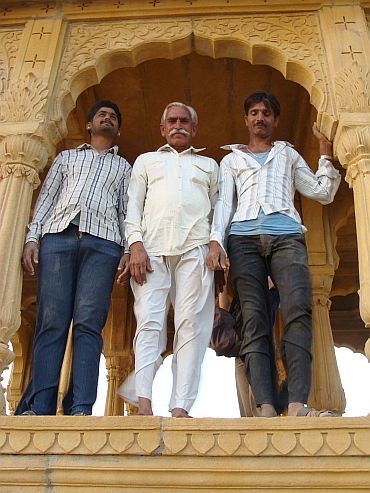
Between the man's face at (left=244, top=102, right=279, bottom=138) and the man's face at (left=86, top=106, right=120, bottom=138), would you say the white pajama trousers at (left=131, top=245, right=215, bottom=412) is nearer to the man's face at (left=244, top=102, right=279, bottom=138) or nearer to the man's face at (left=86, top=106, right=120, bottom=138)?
the man's face at (left=244, top=102, right=279, bottom=138)

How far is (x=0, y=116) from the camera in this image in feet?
14.4

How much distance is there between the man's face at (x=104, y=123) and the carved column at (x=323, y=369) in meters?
2.93

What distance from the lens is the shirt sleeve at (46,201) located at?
12.6ft

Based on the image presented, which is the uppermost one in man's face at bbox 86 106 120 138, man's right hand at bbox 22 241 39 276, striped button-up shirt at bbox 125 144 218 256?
man's face at bbox 86 106 120 138

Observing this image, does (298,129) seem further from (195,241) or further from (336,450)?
(336,450)

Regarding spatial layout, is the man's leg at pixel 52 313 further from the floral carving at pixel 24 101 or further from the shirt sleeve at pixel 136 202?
the floral carving at pixel 24 101

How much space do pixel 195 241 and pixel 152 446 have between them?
49.6 inches

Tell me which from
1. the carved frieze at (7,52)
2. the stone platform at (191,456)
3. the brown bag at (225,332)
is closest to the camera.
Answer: the stone platform at (191,456)

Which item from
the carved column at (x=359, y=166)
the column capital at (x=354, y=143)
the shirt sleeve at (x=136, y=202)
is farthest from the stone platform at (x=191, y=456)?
the column capital at (x=354, y=143)

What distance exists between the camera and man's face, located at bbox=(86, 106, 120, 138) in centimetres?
423

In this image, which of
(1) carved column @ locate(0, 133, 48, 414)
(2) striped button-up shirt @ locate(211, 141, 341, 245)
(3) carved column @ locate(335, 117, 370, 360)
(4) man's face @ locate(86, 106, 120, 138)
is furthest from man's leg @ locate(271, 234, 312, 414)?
(1) carved column @ locate(0, 133, 48, 414)

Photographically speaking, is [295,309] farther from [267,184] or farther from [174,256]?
[267,184]

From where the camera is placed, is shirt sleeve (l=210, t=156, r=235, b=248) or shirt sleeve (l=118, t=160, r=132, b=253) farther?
shirt sleeve (l=118, t=160, r=132, b=253)

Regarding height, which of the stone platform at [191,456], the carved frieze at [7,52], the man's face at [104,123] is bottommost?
the stone platform at [191,456]
